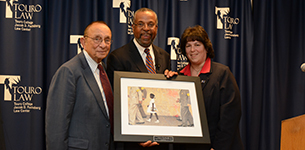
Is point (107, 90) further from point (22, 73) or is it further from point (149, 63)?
point (22, 73)

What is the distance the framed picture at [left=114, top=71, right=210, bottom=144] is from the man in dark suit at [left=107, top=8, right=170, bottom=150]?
37 cm

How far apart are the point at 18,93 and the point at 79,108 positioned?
1.76 meters

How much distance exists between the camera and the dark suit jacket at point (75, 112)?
97.3 inches

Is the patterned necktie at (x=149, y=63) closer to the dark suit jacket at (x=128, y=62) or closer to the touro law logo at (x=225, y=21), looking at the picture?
the dark suit jacket at (x=128, y=62)

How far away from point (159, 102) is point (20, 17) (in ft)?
8.13

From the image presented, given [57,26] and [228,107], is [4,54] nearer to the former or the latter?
[57,26]

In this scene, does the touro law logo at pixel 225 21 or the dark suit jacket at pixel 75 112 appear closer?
the dark suit jacket at pixel 75 112

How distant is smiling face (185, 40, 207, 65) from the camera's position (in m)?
3.03

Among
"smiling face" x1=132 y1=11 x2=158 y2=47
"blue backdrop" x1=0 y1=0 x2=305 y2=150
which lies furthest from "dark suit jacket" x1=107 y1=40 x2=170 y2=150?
"blue backdrop" x1=0 y1=0 x2=305 y2=150

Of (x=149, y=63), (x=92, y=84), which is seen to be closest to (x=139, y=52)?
(x=149, y=63)

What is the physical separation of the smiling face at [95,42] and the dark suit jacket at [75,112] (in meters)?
0.16

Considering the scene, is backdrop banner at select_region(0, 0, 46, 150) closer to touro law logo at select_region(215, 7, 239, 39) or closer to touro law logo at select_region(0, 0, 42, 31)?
touro law logo at select_region(0, 0, 42, 31)

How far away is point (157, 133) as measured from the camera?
2.46 metres

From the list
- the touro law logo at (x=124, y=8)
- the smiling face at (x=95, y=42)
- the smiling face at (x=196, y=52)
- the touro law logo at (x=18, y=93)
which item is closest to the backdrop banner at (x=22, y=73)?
the touro law logo at (x=18, y=93)
